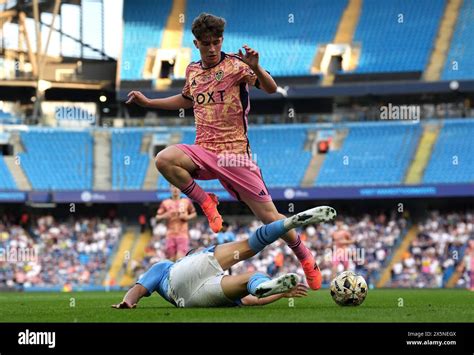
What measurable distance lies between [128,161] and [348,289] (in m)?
26.2

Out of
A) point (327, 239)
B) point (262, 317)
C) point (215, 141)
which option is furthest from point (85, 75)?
point (262, 317)

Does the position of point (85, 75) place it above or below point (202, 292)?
above

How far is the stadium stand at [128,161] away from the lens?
35.1 metres

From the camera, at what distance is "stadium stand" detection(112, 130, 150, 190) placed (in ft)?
115

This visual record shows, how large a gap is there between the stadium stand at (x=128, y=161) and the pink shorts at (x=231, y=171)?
2416 cm

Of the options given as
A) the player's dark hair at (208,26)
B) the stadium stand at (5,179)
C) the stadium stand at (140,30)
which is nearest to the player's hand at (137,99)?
the player's dark hair at (208,26)

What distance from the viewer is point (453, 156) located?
3331 cm

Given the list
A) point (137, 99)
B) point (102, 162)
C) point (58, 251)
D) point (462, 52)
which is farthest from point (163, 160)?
point (462, 52)

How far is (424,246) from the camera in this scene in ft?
99.8

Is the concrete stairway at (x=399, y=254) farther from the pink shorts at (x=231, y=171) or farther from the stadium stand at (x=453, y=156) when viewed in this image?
the pink shorts at (x=231, y=171)

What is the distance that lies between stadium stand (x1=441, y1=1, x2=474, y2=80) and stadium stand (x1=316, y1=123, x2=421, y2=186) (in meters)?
2.86

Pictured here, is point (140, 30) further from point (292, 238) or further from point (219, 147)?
point (292, 238)
